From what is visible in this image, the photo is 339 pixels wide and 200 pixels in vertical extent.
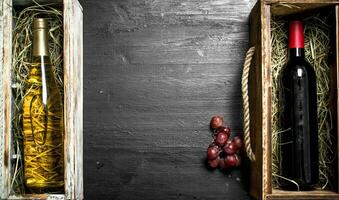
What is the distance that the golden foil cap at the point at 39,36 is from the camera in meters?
1.23

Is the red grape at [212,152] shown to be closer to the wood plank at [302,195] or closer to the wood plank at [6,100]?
the wood plank at [302,195]

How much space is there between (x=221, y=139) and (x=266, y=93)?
23 cm

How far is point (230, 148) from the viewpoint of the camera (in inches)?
52.1

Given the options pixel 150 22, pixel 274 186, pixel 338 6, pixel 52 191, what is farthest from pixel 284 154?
pixel 52 191

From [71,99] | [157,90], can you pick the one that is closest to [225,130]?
[157,90]

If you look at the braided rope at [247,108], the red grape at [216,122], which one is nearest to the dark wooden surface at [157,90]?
the red grape at [216,122]

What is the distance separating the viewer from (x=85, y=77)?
4.66ft

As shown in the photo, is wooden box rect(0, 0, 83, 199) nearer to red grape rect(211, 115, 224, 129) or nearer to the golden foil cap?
the golden foil cap

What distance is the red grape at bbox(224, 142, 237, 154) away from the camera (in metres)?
1.32

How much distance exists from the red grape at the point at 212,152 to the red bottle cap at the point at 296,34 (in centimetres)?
40

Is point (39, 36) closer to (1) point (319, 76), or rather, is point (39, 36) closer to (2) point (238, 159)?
(2) point (238, 159)

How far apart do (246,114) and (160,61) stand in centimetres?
35

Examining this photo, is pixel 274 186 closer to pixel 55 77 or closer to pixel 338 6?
pixel 338 6

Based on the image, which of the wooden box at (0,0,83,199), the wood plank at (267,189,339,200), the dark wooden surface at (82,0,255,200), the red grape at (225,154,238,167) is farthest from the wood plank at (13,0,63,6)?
the wood plank at (267,189,339,200)
